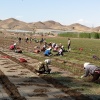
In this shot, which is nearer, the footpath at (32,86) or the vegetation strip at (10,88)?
the vegetation strip at (10,88)

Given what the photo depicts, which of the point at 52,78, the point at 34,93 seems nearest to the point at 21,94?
the point at 34,93

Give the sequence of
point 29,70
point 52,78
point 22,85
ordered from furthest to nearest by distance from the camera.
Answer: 1. point 29,70
2. point 52,78
3. point 22,85

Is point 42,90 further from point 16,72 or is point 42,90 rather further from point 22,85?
point 16,72

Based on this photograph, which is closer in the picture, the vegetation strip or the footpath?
the vegetation strip

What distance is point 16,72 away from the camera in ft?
66.9

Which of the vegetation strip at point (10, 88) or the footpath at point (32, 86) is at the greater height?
the vegetation strip at point (10, 88)

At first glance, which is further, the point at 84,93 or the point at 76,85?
the point at 76,85

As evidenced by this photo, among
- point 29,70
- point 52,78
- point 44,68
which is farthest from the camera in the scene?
point 29,70

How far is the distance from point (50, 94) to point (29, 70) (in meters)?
7.62

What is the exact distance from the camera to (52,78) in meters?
18.1

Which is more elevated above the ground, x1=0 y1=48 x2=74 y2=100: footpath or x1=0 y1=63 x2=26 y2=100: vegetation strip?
x1=0 y1=63 x2=26 y2=100: vegetation strip

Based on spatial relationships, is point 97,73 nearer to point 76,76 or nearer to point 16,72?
point 76,76

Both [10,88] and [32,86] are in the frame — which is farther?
[32,86]

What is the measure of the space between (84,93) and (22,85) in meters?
3.58
